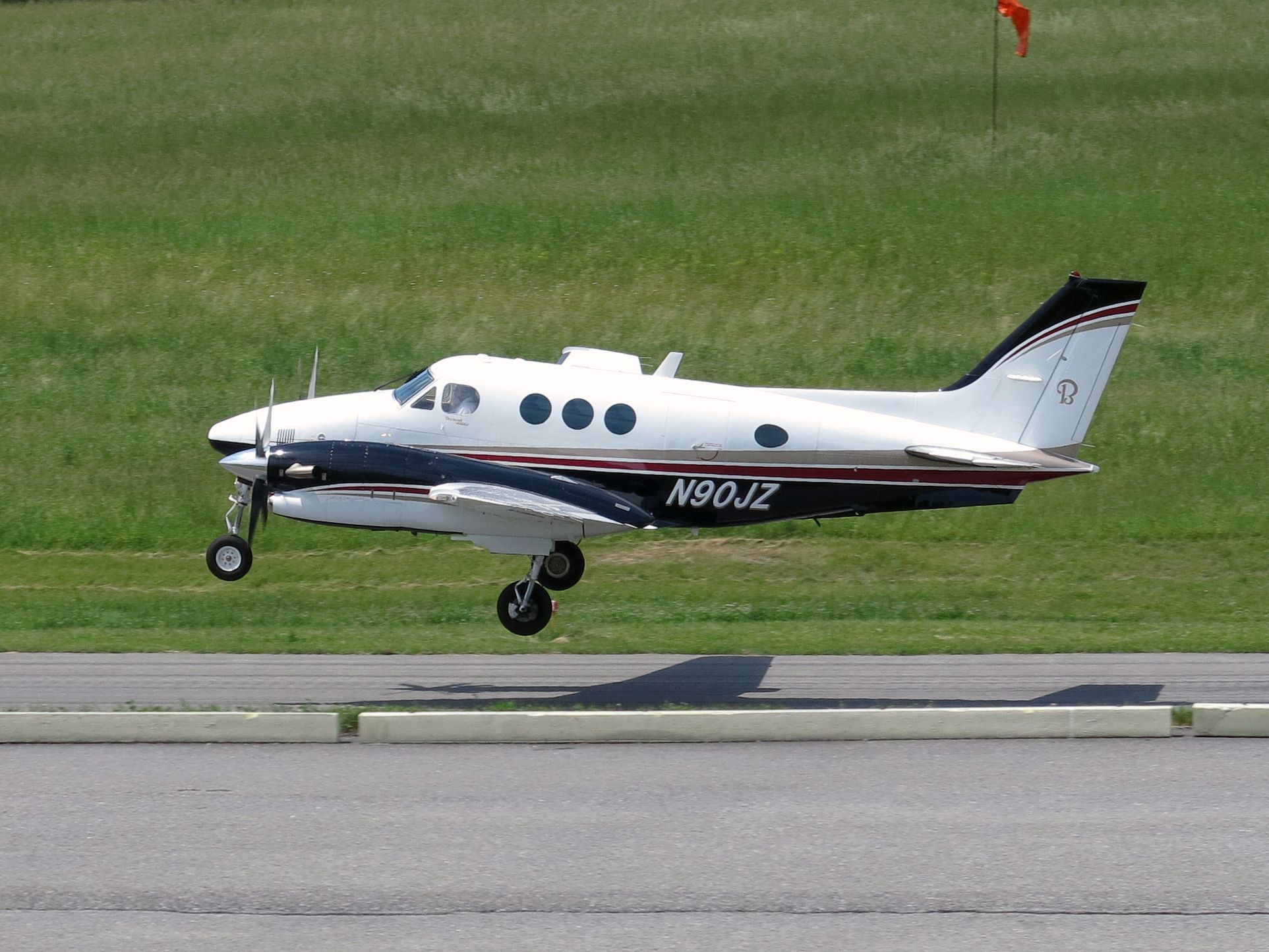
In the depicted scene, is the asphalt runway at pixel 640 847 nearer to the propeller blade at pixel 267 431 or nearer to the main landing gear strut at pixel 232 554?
the main landing gear strut at pixel 232 554

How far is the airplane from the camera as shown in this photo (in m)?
18.2

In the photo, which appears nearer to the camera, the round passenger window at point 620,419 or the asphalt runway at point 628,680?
the asphalt runway at point 628,680

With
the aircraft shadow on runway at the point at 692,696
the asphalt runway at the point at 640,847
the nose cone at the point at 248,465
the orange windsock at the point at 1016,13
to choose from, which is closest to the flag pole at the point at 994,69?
the orange windsock at the point at 1016,13

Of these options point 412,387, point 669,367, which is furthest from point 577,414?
point 412,387

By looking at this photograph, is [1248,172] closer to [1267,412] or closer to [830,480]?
[1267,412]

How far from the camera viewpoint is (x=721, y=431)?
18297 millimetres

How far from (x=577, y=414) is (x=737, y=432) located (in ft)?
6.70

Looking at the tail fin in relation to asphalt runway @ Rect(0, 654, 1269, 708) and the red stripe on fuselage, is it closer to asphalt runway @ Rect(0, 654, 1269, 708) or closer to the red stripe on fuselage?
the red stripe on fuselage

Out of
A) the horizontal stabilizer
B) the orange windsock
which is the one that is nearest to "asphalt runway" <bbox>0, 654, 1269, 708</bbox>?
the horizontal stabilizer

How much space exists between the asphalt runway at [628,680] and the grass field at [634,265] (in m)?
1.17

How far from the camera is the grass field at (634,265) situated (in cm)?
2541

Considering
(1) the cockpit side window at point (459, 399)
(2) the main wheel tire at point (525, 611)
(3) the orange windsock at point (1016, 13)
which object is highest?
(3) the orange windsock at point (1016, 13)

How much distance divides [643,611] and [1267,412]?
667 inches

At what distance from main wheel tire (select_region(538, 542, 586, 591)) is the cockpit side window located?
98.1 inches
